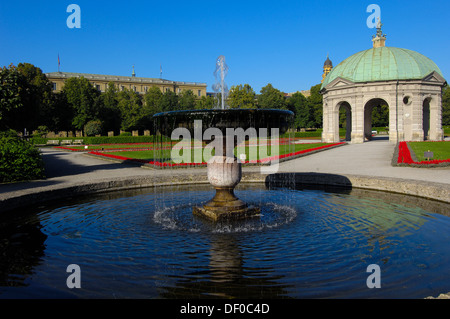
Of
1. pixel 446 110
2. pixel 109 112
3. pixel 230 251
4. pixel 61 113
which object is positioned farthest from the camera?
pixel 446 110

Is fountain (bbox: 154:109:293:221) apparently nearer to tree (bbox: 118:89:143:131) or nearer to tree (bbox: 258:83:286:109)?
tree (bbox: 118:89:143:131)

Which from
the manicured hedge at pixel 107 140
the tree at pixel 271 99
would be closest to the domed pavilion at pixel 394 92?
the manicured hedge at pixel 107 140

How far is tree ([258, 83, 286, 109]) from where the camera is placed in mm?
71188

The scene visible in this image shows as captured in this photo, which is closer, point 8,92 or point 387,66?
point 8,92

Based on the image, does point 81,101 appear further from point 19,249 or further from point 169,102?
point 19,249

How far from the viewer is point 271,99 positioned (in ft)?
233

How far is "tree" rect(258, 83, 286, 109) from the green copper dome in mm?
28104

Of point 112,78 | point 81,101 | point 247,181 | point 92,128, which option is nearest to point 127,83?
point 112,78

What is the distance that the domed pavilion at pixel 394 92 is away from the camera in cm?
3894

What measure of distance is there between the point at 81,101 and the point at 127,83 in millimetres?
49323

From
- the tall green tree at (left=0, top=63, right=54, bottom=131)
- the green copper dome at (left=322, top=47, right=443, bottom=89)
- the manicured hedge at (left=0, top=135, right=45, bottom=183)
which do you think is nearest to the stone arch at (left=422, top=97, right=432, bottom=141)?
the green copper dome at (left=322, top=47, right=443, bottom=89)
